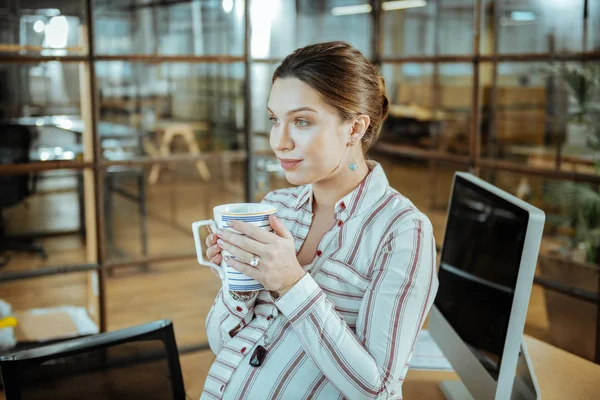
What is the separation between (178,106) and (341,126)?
6.59 ft

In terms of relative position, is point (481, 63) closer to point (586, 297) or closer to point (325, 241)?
point (586, 297)

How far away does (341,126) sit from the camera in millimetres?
1188

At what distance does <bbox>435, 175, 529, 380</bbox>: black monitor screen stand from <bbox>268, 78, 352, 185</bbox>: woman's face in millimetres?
331

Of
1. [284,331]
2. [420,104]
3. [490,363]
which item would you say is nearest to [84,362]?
[284,331]

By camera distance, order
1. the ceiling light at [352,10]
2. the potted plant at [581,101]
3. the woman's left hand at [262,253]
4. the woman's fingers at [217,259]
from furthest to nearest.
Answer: the ceiling light at [352,10]
the potted plant at [581,101]
the woman's fingers at [217,259]
the woman's left hand at [262,253]

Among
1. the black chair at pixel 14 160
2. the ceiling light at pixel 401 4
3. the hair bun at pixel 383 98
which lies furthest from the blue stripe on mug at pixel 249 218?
the ceiling light at pixel 401 4

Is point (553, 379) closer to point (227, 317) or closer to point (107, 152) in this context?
point (227, 317)

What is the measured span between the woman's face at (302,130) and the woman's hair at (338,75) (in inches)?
0.5

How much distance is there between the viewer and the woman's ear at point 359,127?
121cm

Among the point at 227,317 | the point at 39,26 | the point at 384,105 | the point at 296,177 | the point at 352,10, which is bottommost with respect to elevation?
the point at 227,317

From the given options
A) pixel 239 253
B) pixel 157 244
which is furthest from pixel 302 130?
pixel 157 244

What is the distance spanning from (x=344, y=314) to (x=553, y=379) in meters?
0.61

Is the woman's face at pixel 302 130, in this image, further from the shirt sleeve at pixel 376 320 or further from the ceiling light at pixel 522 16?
the ceiling light at pixel 522 16

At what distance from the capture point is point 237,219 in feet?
3.32
